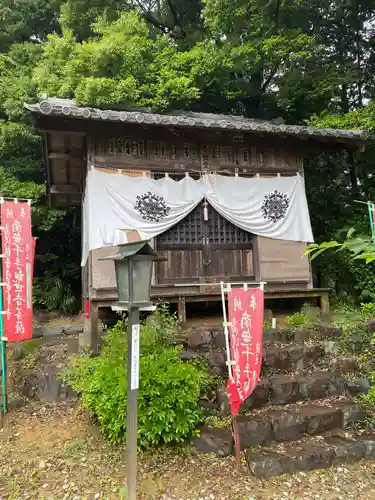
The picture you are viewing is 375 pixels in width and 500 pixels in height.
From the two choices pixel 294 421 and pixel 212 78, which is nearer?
pixel 294 421

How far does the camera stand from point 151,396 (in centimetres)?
471

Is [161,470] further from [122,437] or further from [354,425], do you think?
[354,425]

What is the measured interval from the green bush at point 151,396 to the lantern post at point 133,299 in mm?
819

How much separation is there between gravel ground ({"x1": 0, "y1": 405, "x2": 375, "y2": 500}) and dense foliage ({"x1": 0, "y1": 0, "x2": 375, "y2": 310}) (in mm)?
7034

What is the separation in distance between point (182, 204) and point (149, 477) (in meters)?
5.59

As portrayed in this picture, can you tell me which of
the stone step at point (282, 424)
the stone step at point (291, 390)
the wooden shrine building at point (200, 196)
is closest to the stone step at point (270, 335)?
the wooden shrine building at point (200, 196)

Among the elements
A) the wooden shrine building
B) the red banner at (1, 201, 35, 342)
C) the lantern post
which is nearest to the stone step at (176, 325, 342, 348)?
the wooden shrine building

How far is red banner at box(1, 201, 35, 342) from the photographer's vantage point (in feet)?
20.8

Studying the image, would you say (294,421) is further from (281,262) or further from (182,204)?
(182,204)

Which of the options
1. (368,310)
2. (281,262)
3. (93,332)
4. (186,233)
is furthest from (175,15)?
(93,332)

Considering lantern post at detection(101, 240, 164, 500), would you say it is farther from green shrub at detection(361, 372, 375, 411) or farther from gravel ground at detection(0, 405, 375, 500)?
green shrub at detection(361, 372, 375, 411)

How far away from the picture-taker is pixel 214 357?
248 inches

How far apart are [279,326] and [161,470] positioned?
4.34 metres

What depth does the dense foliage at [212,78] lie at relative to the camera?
12531 mm
